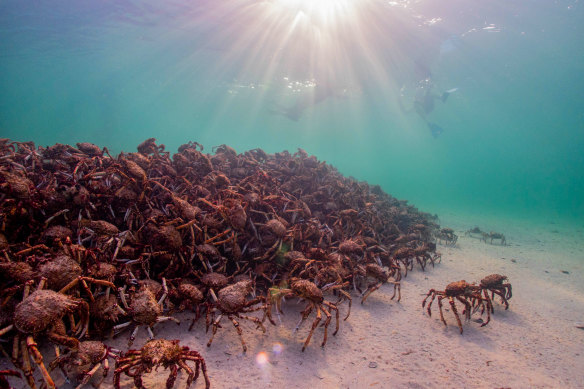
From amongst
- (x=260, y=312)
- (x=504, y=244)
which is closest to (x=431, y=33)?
(x=504, y=244)

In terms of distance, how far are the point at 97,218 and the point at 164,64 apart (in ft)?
149

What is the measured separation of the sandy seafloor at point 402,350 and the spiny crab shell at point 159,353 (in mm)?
650

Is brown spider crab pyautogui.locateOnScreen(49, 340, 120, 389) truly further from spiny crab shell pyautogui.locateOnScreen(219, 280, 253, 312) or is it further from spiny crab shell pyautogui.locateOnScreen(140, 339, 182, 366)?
spiny crab shell pyautogui.locateOnScreen(219, 280, 253, 312)

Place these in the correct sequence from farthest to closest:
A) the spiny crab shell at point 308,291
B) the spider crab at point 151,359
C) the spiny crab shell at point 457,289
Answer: the spiny crab shell at point 457,289 < the spiny crab shell at point 308,291 < the spider crab at point 151,359

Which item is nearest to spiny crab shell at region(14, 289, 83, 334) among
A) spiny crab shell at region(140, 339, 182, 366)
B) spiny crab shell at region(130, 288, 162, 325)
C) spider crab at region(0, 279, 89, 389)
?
spider crab at region(0, 279, 89, 389)

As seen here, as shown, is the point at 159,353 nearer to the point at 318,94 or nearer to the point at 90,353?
the point at 90,353

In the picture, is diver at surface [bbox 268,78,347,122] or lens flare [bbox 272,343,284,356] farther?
diver at surface [bbox 268,78,347,122]

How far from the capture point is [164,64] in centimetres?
3959

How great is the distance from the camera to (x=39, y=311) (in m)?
2.28

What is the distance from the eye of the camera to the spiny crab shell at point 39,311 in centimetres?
222

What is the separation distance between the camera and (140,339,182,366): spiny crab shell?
2.34 metres

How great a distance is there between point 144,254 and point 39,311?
1.54 meters

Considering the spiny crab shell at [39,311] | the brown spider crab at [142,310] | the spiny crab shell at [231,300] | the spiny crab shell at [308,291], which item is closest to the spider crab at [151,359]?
the brown spider crab at [142,310]

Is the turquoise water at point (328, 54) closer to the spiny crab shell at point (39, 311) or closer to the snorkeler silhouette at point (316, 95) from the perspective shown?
the snorkeler silhouette at point (316, 95)
